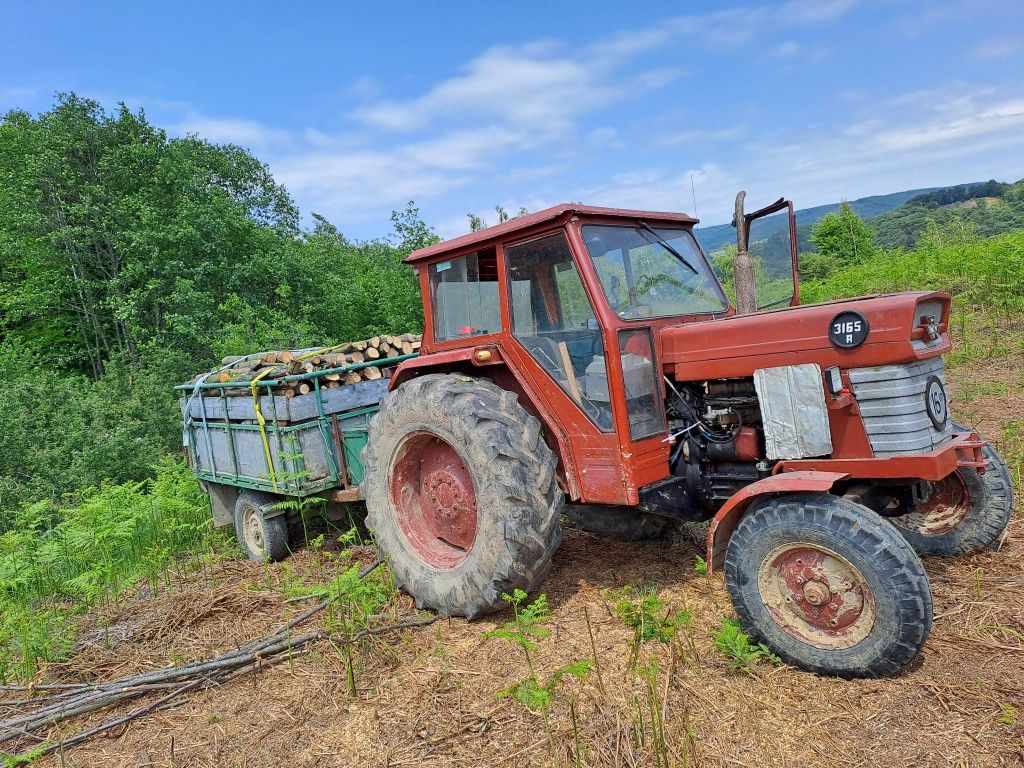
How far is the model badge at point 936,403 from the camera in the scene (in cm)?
296

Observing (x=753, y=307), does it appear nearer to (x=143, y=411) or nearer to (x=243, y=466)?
(x=243, y=466)

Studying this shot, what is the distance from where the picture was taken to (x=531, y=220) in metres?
3.58

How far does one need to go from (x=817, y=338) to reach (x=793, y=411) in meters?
0.37

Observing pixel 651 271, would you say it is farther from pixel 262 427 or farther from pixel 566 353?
pixel 262 427

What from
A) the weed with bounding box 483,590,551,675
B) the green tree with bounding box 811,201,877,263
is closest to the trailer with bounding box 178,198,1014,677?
the weed with bounding box 483,590,551,675

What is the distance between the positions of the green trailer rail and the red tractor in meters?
1.02

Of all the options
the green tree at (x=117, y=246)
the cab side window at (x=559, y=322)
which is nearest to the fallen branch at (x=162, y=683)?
the cab side window at (x=559, y=322)

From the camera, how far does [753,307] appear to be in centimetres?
362

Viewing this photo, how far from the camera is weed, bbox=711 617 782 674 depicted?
2.75 meters

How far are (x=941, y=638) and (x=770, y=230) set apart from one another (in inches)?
84.1

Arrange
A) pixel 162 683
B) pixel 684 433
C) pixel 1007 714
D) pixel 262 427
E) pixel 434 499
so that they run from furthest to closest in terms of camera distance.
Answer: pixel 262 427 → pixel 434 499 → pixel 684 433 → pixel 162 683 → pixel 1007 714

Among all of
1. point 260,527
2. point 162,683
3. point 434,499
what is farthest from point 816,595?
point 260,527

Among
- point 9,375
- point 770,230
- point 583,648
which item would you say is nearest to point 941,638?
point 583,648

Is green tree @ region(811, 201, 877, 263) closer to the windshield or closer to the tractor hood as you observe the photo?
the windshield
